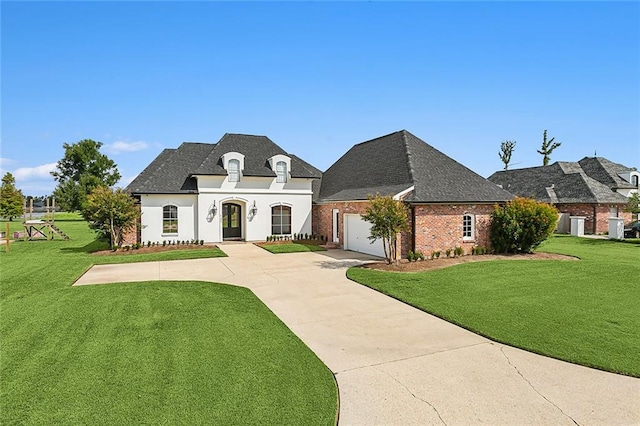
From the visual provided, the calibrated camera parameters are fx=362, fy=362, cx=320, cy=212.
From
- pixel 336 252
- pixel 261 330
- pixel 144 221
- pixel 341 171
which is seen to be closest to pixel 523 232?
pixel 336 252

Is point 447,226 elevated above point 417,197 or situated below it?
below

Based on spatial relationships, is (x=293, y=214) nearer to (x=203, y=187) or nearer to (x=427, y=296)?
(x=203, y=187)

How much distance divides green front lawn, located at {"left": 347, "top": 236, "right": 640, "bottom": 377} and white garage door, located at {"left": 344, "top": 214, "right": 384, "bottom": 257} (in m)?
4.22

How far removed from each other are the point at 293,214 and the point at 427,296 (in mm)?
15515

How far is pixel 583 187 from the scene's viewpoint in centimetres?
3000

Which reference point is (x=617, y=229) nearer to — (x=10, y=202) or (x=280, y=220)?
(x=280, y=220)

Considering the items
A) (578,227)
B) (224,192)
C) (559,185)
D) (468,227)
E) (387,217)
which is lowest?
(578,227)

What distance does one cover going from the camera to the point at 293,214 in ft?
80.2

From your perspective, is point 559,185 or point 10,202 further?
point 10,202

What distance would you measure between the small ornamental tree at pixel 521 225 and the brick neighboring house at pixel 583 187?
15.6 meters

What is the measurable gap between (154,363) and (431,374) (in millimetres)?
4323

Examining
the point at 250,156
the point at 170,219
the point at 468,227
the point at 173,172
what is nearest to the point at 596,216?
the point at 468,227

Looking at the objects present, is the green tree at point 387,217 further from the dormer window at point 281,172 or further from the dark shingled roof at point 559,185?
the dark shingled roof at point 559,185

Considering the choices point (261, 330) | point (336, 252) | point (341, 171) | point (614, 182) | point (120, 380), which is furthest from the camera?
point (614, 182)
